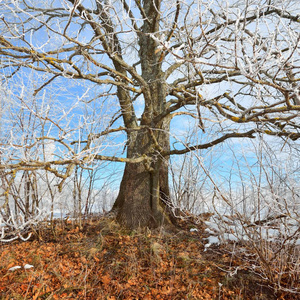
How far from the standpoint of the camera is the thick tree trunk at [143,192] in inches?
212

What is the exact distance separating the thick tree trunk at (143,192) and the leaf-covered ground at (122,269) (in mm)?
339

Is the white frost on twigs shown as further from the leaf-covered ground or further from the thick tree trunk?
the thick tree trunk

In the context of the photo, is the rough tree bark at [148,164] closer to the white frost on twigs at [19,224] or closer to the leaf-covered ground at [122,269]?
the leaf-covered ground at [122,269]

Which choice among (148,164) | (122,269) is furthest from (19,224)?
(148,164)

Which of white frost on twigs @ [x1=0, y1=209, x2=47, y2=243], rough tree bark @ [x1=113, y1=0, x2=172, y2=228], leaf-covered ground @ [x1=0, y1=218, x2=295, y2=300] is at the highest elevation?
rough tree bark @ [x1=113, y1=0, x2=172, y2=228]

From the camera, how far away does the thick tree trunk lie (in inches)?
212

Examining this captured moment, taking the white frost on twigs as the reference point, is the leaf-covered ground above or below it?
below

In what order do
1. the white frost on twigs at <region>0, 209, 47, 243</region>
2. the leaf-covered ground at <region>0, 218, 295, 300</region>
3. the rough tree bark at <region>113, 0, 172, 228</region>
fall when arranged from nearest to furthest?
the white frost on twigs at <region>0, 209, 47, 243</region> → the leaf-covered ground at <region>0, 218, 295, 300</region> → the rough tree bark at <region>113, 0, 172, 228</region>

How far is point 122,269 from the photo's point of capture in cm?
402

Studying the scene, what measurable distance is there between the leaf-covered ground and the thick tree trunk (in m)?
0.34

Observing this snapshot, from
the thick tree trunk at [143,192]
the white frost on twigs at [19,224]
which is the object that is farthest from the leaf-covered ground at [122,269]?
the white frost on twigs at [19,224]

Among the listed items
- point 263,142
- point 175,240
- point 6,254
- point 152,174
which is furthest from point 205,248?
point 6,254

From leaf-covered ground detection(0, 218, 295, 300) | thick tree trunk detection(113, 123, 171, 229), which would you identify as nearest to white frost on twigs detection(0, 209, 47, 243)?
leaf-covered ground detection(0, 218, 295, 300)

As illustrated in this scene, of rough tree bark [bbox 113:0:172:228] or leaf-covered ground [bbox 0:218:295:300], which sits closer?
leaf-covered ground [bbox 0:218:295:300]
